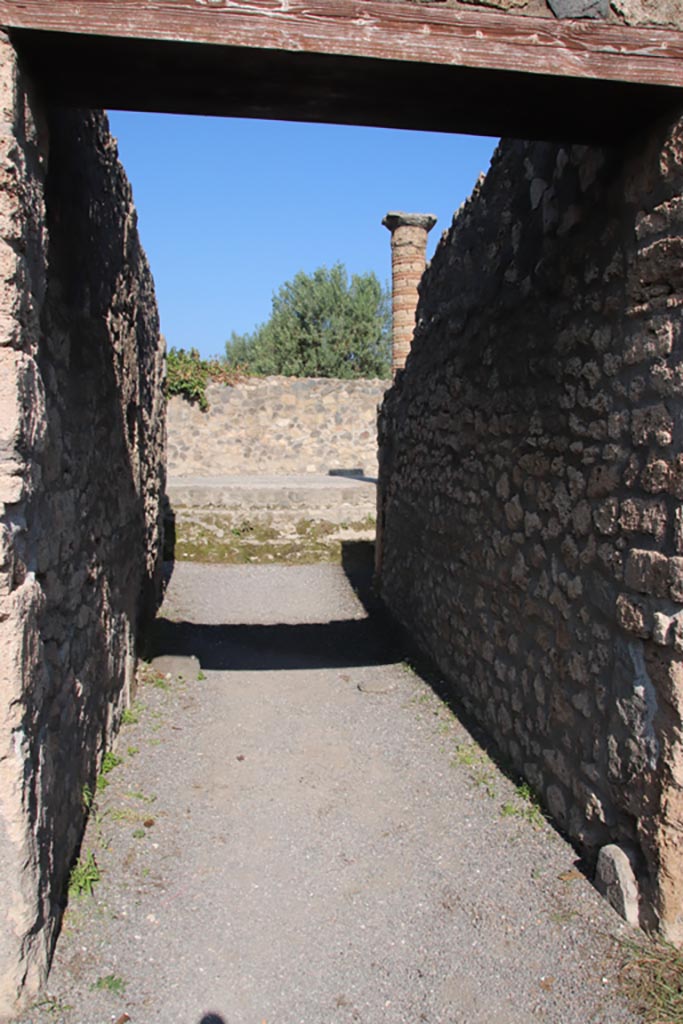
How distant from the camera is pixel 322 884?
3.21m

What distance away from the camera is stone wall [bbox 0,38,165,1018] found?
2.30m

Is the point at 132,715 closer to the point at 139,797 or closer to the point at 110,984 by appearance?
the point at 139,797

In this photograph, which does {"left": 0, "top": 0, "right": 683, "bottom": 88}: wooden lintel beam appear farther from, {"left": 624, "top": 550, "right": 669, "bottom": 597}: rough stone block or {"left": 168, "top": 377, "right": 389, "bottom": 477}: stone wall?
{"left": 168, "top": 377, "right": 389, "bottom": 477}: stone wall

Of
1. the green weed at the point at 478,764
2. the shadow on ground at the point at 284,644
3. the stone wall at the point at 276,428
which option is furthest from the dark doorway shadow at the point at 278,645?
the stone wall at the point at 276,428

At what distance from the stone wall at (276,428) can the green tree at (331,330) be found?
40.0 ft

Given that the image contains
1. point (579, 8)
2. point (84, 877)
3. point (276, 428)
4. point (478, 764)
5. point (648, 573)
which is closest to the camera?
point (579, 8)

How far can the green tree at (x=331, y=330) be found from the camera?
31125mm

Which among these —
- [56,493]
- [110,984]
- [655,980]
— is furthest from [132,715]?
[655,980]

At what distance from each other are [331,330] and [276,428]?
13984mm

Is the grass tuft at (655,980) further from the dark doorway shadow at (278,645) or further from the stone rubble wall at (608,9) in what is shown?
the dark doorway shadow at (278,645)

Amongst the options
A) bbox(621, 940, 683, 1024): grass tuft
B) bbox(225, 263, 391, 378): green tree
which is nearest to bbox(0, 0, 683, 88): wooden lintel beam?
bbox(621, 940, 683, 1024): grass tuft

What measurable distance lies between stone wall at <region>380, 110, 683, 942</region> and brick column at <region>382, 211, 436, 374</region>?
7.70 meters

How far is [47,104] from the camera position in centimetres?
280

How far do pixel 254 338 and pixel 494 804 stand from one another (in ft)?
118
